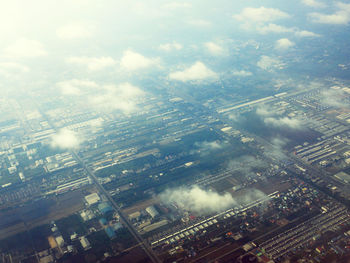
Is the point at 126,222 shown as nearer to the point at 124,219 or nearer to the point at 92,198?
the point at 124,219

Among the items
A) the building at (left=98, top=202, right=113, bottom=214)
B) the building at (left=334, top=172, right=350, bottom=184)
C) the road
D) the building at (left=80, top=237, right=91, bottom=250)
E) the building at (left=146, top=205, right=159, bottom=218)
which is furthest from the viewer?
the building at (left=334, top=172, right=350, bottom=184)

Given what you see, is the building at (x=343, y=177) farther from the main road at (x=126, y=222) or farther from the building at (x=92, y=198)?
the building at (x=92, y=198)

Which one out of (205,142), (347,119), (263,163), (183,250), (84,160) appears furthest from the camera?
(347,119)

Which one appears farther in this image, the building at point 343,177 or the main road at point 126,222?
the building at point 343,177

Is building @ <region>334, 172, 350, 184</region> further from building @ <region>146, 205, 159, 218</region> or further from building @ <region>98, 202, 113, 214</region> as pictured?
building @ <region>98, 202, 113, 214</region>

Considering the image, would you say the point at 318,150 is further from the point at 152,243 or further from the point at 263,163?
the point at 152,243

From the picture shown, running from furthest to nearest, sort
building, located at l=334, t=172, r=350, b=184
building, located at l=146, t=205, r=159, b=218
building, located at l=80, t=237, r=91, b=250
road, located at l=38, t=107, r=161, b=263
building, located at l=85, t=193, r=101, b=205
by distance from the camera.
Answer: building, located at l=334, t=172, r=350, b=184
building, located at l=85, t=193, r=101, b=205
building, located at l=146, t=205, r=159, b=218
building, located at l=80, t=237, r=91, b=250
road, located at l=38, t=107, r=161, b=263

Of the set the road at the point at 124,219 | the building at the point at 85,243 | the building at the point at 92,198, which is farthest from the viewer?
the building at the point at 92,198

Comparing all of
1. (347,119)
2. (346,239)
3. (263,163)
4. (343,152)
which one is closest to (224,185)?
(263,163)

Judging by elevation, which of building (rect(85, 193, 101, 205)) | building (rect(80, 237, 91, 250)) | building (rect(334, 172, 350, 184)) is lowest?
building (rect(80, 237, 91, 250))

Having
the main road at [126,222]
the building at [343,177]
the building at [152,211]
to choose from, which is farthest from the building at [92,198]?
the building at [343,177]

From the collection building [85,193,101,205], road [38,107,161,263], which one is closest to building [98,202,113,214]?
road [38,107,161,263]
